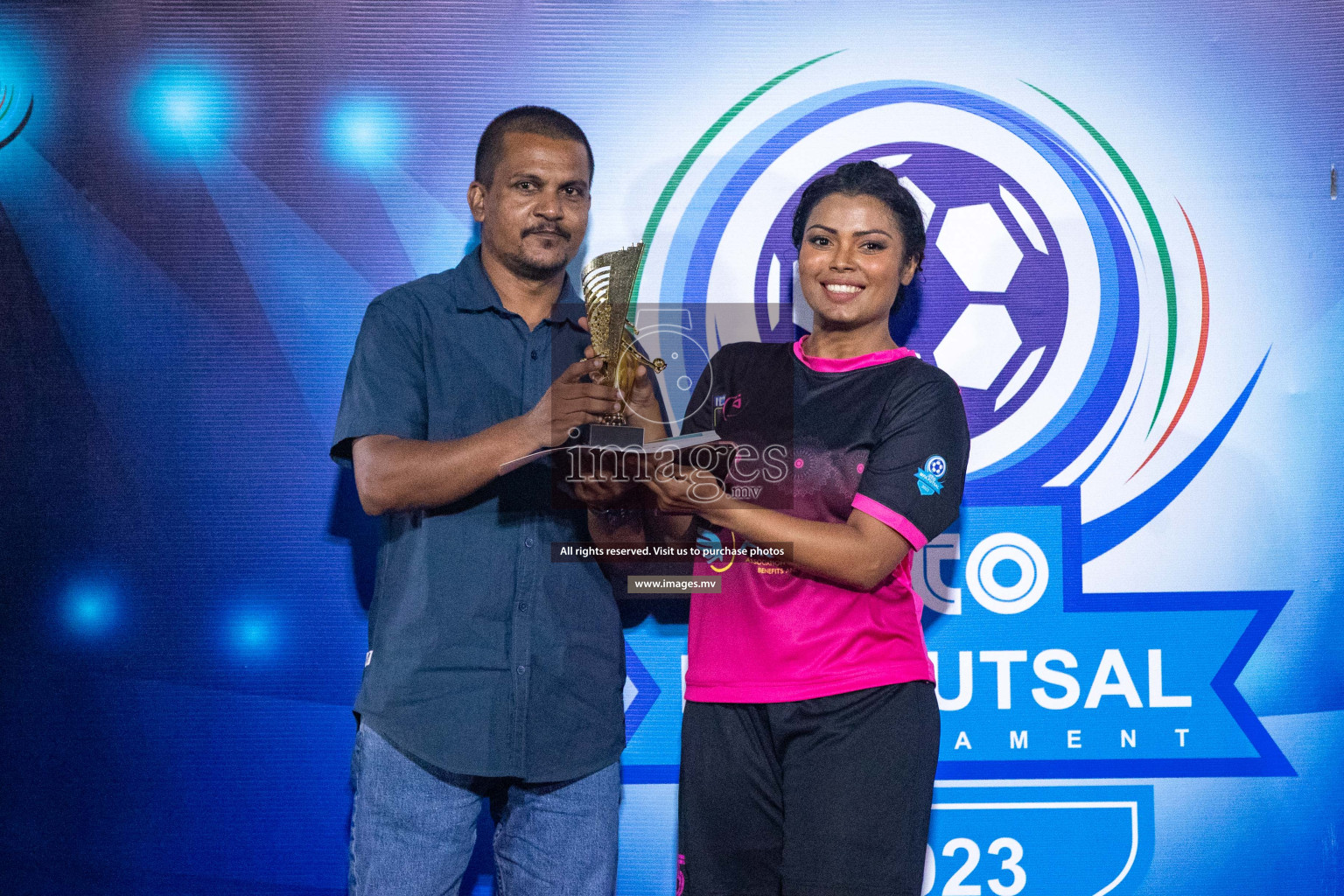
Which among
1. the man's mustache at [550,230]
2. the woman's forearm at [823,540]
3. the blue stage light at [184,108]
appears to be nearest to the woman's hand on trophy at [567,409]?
the woman's forearm at [823,540]

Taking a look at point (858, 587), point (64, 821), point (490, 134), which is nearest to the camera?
point (858, 587)

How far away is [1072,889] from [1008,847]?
0.63 ft

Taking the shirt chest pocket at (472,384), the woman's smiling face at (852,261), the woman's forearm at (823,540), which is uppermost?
the woman's smiling face at (852,261)

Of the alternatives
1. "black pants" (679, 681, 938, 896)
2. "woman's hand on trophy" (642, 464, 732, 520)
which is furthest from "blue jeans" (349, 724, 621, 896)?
"woman's hand on trophy" (642, 464, 732, 520)

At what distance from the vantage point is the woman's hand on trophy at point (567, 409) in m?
1.56

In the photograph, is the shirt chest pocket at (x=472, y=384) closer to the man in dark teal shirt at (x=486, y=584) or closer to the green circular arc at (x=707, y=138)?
the man in dark teal shirt at (x=486, y=584)

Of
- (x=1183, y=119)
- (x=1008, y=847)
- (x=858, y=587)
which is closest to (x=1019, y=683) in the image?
(x=1008, y=847)

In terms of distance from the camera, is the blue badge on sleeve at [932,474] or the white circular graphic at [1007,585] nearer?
the blue badge on sleeve at [932,474]

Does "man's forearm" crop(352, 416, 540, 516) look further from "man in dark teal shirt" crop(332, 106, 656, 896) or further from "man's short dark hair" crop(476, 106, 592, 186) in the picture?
"man's short dark hair" crop(476, 106, 592, 186)

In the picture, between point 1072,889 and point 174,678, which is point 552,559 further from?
point 1072,889

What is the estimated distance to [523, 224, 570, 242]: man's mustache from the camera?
5.99 ft

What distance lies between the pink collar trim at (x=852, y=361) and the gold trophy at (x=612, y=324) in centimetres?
41

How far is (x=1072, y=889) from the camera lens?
7.45 ft

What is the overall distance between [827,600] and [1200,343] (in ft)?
4.28
